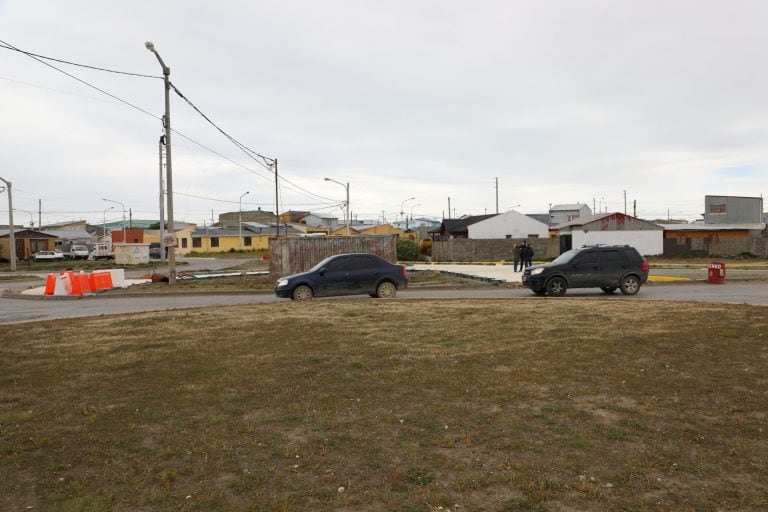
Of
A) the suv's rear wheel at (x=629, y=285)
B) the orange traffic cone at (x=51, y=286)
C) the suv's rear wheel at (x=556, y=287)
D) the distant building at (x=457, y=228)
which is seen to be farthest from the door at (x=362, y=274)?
the distant building at (x=457, y=228)

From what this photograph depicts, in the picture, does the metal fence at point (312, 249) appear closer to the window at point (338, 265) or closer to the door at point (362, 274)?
the door at point (362, 274)

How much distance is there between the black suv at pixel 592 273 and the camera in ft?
62.5

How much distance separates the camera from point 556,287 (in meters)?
19.0

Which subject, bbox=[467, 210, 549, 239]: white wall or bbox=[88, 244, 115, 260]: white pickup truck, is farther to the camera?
bbox=[467, 210, 549, 239]: white wall

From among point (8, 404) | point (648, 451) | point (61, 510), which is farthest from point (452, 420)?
point (8, 404)

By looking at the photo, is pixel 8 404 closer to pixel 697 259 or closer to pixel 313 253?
pixel 313 253

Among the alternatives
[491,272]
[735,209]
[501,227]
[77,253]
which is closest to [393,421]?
[491,272]

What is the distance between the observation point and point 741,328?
956 centimetres

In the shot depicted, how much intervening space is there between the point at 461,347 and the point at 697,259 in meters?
44.5

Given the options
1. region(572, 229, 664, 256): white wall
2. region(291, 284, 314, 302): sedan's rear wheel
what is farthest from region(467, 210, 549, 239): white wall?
region(291, 284, 314, 302): sedan's rear wheel

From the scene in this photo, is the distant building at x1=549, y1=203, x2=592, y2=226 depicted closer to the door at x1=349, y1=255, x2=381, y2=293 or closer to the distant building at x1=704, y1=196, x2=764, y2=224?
the distant building at x1=704, y1=196, x2=764, y2=224

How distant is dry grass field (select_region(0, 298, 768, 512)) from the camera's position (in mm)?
4141

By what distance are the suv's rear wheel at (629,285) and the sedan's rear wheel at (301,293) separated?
9.83 m

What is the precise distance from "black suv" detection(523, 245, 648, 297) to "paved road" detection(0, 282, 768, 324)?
388mm
